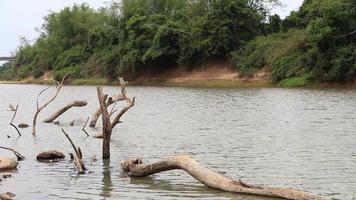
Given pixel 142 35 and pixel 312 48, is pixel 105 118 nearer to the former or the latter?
pixel 312 48

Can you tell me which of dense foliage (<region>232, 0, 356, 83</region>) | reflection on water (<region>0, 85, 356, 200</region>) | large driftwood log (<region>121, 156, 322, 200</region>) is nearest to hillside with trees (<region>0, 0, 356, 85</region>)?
dense foliage (<region>232, 0, 356, 83</region>)

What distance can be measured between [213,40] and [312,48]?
15.4m

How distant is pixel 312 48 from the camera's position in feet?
198

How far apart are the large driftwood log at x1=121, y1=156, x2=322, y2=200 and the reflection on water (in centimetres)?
22

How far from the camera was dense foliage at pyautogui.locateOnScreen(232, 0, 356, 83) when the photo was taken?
55750mm

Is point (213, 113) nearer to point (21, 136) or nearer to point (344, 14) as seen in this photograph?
point (21, 136)

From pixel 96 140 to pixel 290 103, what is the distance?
18619mm

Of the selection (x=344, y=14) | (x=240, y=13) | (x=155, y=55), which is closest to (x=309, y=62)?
(x=344, y=14)

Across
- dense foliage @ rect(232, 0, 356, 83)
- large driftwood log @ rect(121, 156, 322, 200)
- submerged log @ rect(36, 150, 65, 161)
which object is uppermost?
dense foliage @ rect(232, 0, 356, 83)

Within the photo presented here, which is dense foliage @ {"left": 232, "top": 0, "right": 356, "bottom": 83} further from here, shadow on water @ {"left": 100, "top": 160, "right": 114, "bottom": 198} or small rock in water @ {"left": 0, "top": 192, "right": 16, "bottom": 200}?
small rock in water @ {"left": 0, "top": 192, "right": 16, "bottom": 200}

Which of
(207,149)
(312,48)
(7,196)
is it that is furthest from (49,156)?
(312,48)

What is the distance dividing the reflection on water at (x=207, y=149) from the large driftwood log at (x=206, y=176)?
218 mm

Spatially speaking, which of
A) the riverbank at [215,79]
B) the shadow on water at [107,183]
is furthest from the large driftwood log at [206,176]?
the riverbank at [215,79]

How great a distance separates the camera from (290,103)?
3831 cm
